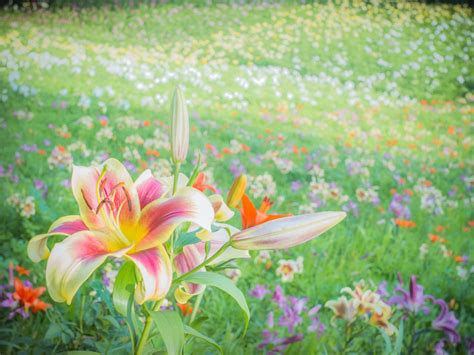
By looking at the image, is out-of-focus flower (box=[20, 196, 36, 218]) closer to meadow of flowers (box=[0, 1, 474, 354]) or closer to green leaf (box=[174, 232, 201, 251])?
meadow of flowers (box=[0, 1, 474, 354])

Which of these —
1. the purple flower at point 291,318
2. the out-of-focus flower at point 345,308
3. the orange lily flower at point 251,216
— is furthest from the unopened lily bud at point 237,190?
the purple flower at point 291,318

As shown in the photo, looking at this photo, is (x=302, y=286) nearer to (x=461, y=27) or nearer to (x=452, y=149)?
(x=452, y=149)

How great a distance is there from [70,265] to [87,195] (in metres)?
0.07

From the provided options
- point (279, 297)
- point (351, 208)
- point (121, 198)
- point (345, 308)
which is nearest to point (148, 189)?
point (121, 198)

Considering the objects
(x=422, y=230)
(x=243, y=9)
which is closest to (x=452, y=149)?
(x=422, y=230)

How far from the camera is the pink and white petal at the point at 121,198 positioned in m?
0.45

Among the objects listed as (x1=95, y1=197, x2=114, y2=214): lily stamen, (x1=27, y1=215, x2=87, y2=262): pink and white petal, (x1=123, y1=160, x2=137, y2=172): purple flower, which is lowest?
(x1=123, y1=160, x2=137, y2=172): purple flower

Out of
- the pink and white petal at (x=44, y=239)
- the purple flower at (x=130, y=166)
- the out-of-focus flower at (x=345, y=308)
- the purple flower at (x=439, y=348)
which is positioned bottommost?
the purple flower at (x=439, y=348)

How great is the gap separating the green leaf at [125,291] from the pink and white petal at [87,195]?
5cm

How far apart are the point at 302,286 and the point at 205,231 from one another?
2.41 feet

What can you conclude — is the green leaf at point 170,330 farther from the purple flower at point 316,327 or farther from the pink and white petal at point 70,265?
the purple flower at point 316,327

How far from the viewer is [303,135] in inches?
53.5

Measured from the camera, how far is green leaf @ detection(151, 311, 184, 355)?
405 mm

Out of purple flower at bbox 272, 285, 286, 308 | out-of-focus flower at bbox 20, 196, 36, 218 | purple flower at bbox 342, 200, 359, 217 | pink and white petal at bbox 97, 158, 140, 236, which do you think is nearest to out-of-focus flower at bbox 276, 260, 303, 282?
purple flower at bbox 272, 285, 286, 308
